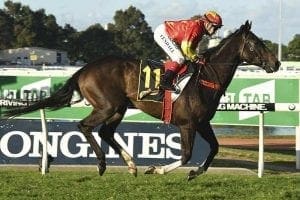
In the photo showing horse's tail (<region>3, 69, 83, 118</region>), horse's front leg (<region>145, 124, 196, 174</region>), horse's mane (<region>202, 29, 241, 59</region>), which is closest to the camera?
horse's front leg (<region>145, 124, 196, 174</region>)

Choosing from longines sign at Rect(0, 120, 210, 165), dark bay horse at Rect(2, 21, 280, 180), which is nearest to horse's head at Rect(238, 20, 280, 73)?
dark bay horse at Rect(2, 21, 280, 180)

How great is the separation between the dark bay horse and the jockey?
0.69ft

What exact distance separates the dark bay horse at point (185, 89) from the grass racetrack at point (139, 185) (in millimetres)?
305

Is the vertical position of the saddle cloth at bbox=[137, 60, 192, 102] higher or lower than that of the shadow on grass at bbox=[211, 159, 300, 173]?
higher

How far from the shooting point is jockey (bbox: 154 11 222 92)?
6938mm

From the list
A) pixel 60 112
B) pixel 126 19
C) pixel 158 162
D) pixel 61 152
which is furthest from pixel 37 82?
pixel 126 19

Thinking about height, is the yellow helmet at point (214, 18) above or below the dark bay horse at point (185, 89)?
above

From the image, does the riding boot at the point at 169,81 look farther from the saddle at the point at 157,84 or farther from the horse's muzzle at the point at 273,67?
the horse's muzzle at the point at 273,67

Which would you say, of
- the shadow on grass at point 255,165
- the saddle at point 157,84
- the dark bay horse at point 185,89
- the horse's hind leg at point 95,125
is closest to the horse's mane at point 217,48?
the dark bay horse at point 185,89

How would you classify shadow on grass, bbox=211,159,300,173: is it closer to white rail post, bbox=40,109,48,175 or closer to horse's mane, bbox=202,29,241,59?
white rail post, bbox=40,109,48,175

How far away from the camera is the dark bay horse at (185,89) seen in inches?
272

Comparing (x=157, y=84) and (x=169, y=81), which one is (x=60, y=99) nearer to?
(x=157, y=84)

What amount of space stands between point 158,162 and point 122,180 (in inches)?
72.5

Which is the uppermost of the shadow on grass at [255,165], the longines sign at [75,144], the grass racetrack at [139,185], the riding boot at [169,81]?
the riding boot at [169,81]
